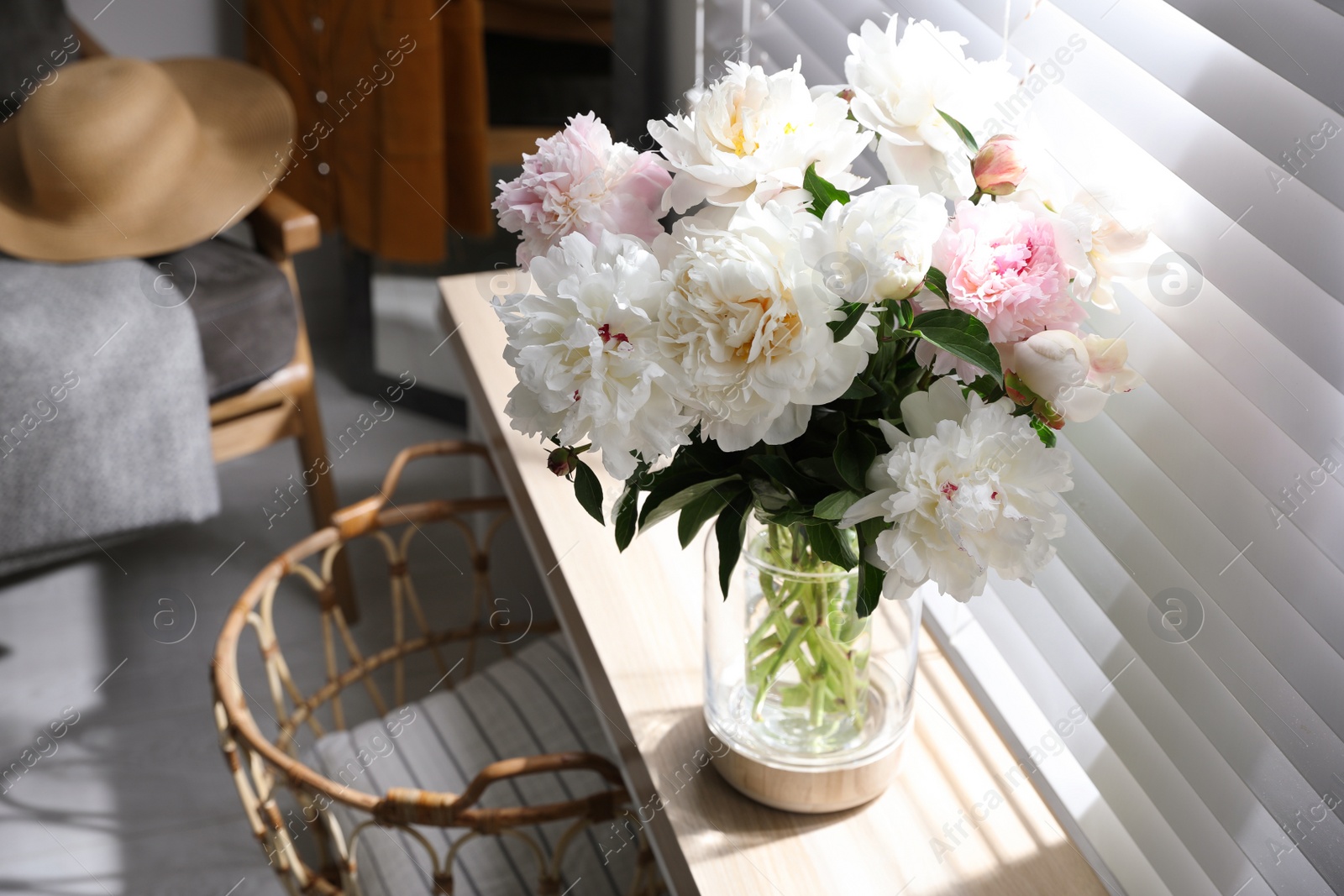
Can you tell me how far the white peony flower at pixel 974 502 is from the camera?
0.48m

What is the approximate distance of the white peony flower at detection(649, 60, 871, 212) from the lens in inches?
21.7

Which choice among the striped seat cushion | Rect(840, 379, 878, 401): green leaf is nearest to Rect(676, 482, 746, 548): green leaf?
Rect(840, 379, 878, 401): green leaf

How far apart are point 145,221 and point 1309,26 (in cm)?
160

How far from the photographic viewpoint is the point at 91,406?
156 centimetres

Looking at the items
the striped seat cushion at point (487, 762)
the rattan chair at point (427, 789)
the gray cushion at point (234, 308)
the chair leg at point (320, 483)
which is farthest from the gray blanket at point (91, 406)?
the striped seat cushion at point (487, 762)

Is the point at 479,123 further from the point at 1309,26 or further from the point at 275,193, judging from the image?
the point at 1309,26

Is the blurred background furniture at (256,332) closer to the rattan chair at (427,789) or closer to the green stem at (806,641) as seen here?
the rattan chair at (427,789)

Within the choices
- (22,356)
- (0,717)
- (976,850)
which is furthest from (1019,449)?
(0,717)

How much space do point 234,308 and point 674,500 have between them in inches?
47.7

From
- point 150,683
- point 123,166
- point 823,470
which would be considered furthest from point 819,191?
point 150,683

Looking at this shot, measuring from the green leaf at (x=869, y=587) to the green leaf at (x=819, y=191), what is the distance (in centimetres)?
19

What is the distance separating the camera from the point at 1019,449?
50 centimetres

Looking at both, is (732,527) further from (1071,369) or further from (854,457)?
(1071,369)

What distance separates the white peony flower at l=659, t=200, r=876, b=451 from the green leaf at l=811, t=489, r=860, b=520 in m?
0.06
